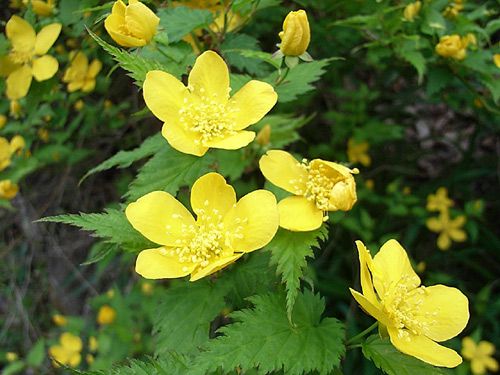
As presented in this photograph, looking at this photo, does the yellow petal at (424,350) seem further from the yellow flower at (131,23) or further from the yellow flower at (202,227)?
the yellow flower at (131,23)

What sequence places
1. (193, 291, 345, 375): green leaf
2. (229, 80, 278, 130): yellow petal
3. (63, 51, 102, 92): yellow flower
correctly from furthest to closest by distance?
1. (63, 51, 102, 92): yellow flower
2. (229, 80, 278, 130): yellow petal
3. (193, 291, 345, 375): green leaf

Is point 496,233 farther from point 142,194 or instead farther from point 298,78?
point 142,194

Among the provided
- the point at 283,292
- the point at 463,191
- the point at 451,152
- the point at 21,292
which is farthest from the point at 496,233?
the point at 21,292

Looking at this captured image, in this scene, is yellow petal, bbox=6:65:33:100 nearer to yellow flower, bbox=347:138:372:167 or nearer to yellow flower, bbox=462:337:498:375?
yellow flower, bbox=347:138:372:167

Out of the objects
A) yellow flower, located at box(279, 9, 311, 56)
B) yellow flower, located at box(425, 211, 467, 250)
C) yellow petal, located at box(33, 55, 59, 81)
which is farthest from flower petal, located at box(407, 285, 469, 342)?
yellow flower, located at box(425, 211, 467, 250)

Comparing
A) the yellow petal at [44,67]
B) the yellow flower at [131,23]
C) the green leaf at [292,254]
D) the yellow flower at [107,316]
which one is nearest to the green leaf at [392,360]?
the green leaf at [292,254]
